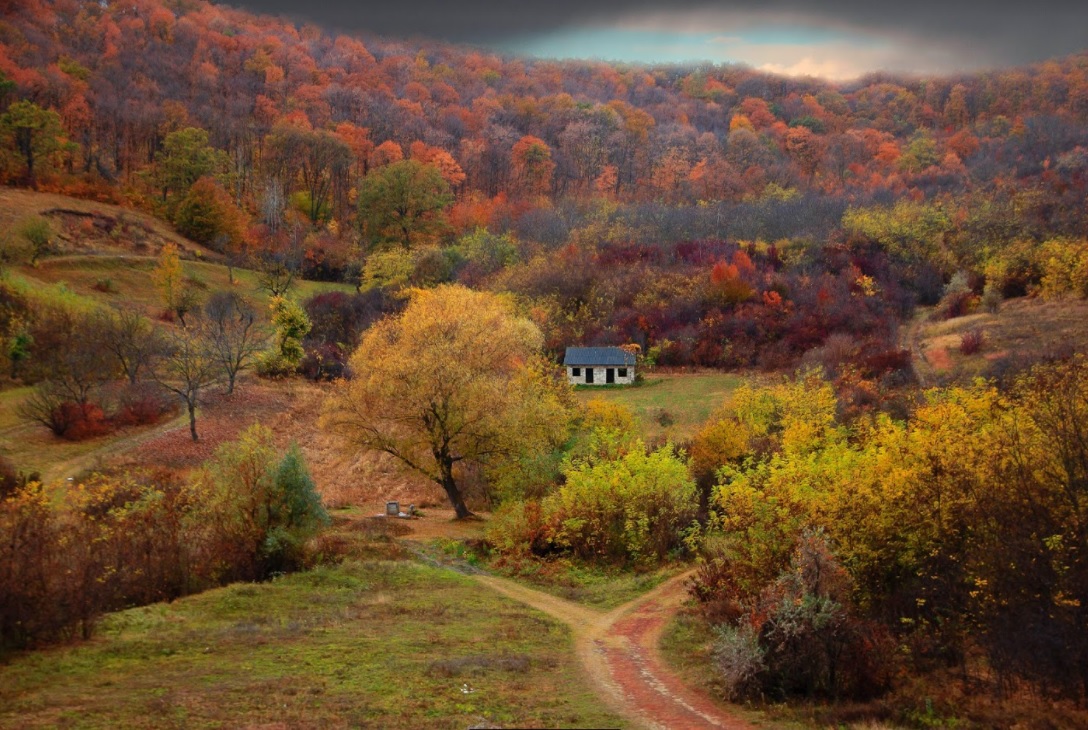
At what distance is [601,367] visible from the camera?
2202 inches

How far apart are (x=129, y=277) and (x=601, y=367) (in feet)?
124

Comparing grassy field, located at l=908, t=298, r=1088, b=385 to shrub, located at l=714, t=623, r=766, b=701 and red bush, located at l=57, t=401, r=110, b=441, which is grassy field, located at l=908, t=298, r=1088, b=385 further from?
red bush, located at l=57, t=401, r=110, b=441

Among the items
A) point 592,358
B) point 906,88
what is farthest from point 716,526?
point 906,88

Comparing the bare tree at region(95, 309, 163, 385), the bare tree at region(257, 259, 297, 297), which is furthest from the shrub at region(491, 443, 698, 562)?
the bare tree at region(257, 259, 297, 297)

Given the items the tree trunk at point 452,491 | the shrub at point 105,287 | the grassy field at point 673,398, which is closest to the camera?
the tree trunk at point 452,491

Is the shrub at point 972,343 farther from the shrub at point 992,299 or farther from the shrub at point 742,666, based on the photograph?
the shrub at point 742,666

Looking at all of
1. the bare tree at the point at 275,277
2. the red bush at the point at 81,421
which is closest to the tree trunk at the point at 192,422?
the red bush at the point at 81,421

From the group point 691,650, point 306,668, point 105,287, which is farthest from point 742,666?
point 105,287

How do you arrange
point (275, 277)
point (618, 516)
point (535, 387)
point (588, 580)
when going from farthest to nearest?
Answer: point (275, 277) < point (535, 387) < point (618, 516) < point (588, 580)

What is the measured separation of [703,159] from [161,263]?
83048 millimetres

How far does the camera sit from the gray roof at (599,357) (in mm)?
55728

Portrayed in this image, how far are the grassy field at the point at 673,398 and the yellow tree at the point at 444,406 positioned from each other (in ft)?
28.4

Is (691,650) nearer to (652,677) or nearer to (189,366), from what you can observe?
(652,677)

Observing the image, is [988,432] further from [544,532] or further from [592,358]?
[592,358]
